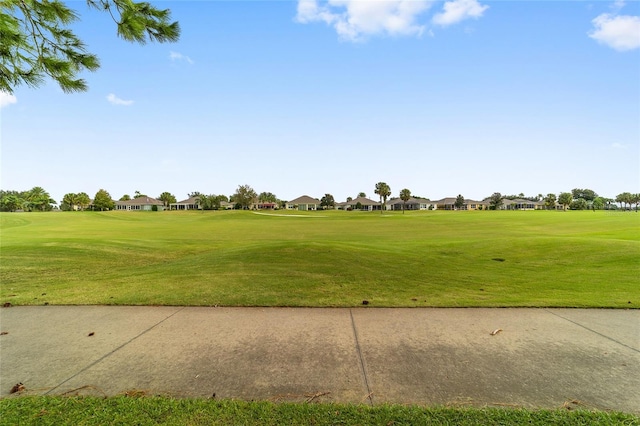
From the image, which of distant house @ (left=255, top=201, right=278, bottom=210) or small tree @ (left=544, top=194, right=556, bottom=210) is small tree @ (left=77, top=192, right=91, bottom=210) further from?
small tree @ (left=544, top=194, right=556, bottom=210)

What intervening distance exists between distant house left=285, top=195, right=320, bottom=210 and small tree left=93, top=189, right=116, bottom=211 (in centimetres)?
6338

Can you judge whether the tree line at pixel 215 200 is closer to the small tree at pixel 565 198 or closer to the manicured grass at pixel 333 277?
the small tree at pixel 565 198

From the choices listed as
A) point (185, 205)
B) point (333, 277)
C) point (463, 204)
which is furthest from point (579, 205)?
point (185, 205)

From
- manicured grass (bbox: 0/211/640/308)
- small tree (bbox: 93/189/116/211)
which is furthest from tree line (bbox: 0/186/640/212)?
manicured grass (bbox: 0/211/640/308)

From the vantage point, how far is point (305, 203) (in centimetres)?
12488

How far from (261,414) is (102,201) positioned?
118 meters

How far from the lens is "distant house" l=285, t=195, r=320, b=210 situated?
410 ft

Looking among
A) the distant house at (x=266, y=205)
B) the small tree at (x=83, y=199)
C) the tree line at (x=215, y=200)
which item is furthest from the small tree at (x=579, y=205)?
the small tree at (x=83, y=199)

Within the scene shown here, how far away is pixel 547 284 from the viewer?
286 inches

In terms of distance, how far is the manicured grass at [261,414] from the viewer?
2.40 m

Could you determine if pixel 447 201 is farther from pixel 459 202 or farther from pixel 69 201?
pixel 69 201

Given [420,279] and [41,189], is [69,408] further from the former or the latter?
[41,189]

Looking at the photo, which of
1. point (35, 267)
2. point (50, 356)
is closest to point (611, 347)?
point (50, 356)

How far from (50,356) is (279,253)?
7078 mm
